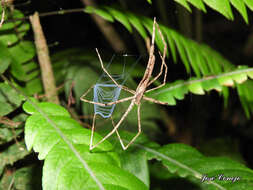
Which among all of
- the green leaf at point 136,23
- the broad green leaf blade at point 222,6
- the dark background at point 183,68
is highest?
the broad green leaf blade at point 222,6

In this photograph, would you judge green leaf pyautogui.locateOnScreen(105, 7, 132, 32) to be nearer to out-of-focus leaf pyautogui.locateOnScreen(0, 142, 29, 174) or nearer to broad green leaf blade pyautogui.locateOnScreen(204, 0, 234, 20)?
broad green leaf blade pyautogui.locateOnScreen(204, 0, 234, 20)

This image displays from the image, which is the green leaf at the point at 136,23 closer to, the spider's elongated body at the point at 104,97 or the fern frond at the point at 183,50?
the fern frond at the point at 183,50

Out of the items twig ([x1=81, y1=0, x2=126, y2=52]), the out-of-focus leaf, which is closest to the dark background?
twig ([x1=81, y1=0, x2=126, y2=52])

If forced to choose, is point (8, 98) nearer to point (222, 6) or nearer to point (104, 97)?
point (104, 97)

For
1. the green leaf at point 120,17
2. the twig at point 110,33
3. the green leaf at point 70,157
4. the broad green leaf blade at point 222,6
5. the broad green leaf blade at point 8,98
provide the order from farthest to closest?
the twig at point 110,33
the green leaf at point 120,17
the broad green leaf blade at point 8,98
the broad green leaf blade at point 222,6
the green leaf at point 70,157

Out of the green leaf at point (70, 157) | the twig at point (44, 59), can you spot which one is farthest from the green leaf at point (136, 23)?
the green leaf at point (70, 157)

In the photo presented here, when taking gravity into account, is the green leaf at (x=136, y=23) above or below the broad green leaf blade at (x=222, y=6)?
below

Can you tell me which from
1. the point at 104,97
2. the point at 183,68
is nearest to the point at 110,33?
the point at 183,68

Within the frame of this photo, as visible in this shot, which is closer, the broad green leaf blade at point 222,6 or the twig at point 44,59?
the broad green leaf blade at point 222,6

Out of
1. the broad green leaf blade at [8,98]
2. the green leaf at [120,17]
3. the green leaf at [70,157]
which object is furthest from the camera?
the green leaf at [120,17]
